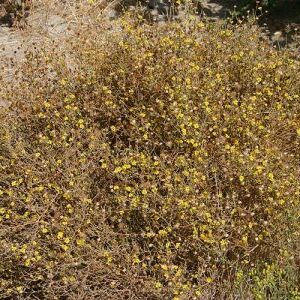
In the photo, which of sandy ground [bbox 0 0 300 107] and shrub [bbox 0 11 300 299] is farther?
sandy ground [bbox 0 0 300 107]

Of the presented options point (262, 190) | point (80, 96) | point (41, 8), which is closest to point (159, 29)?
point (80, 96)

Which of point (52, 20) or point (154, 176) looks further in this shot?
point (52, 20)

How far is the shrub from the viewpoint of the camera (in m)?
3.58

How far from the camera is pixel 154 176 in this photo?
12.4 feet

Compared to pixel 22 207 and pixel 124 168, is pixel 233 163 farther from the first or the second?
pixel 22 207

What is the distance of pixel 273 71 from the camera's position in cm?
452

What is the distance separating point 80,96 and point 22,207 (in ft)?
3.73

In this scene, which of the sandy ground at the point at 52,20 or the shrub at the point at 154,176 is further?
the sandy ground at the point at 52,20

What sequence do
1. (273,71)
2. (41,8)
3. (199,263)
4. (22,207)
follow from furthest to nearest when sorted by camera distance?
(41,8)
(273,71)
(22,207)
(199,263)

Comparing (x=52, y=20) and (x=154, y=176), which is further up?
(x=52, y=20)

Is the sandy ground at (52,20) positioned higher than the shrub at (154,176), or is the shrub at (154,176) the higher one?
the sandy ground at (52,20)

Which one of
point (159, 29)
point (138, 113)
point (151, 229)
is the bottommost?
point (151, 229)

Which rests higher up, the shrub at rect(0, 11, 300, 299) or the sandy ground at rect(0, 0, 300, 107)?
the sandy ground at rect(0, 0, 300, 107)

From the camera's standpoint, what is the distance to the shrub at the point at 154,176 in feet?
11.8
